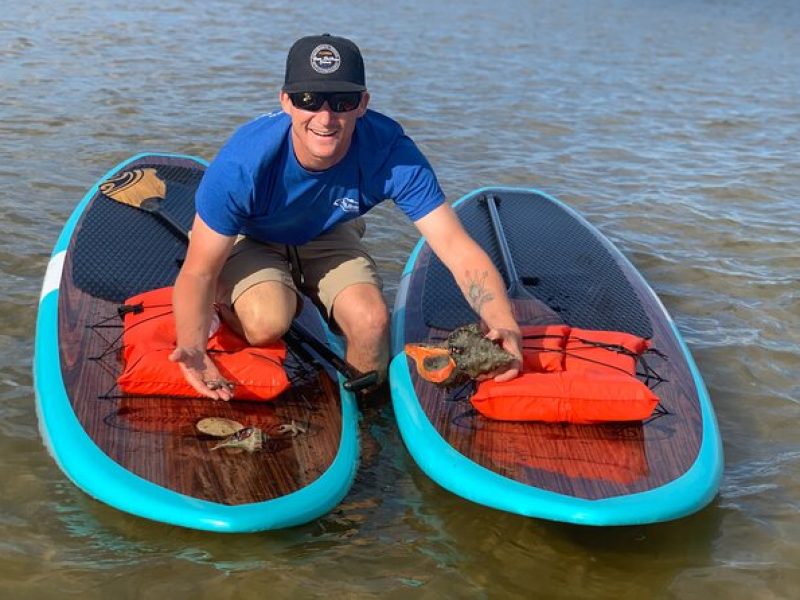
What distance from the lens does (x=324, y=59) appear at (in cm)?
349

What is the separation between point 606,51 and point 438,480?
12.6 metres

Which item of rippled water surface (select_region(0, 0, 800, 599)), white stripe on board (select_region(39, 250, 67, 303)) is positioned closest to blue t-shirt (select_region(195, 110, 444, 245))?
rippled water surface (select_region(0, 0, 800, 599))

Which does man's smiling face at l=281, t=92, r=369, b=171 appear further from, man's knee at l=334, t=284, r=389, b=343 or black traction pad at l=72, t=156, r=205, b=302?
black traction pad at l=72, t=156, r=205, b=302

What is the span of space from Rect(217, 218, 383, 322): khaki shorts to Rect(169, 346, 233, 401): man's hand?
468 mm

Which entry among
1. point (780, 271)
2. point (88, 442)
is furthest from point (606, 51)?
point (88, 442)

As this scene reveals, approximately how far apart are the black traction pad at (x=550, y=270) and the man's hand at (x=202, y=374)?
1330mm

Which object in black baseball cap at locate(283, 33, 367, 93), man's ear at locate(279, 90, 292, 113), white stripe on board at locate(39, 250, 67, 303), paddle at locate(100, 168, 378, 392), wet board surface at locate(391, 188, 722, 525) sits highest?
black baseball cap at locate(283, 33, 367, 93)

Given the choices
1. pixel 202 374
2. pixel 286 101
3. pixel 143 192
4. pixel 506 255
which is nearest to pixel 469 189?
pixel 506 255

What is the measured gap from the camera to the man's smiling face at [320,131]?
3553 mm

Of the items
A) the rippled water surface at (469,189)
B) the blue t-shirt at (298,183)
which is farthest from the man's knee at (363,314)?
the rippled water surface at (469,189)

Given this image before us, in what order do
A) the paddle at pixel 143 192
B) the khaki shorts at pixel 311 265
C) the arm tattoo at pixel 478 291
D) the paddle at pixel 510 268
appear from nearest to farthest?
the arm tattoo at pixel 478 291 → the khaki shorts at pixel 311 265 → the paddle at pixel 510 268 → the paddle at pixel 143 192

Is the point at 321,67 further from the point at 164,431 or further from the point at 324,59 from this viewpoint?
the point at 164,431

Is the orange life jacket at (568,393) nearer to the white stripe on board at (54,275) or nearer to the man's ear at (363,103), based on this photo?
the man's ear at (363,103)

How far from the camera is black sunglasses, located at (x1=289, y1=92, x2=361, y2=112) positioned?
3.51 metres
